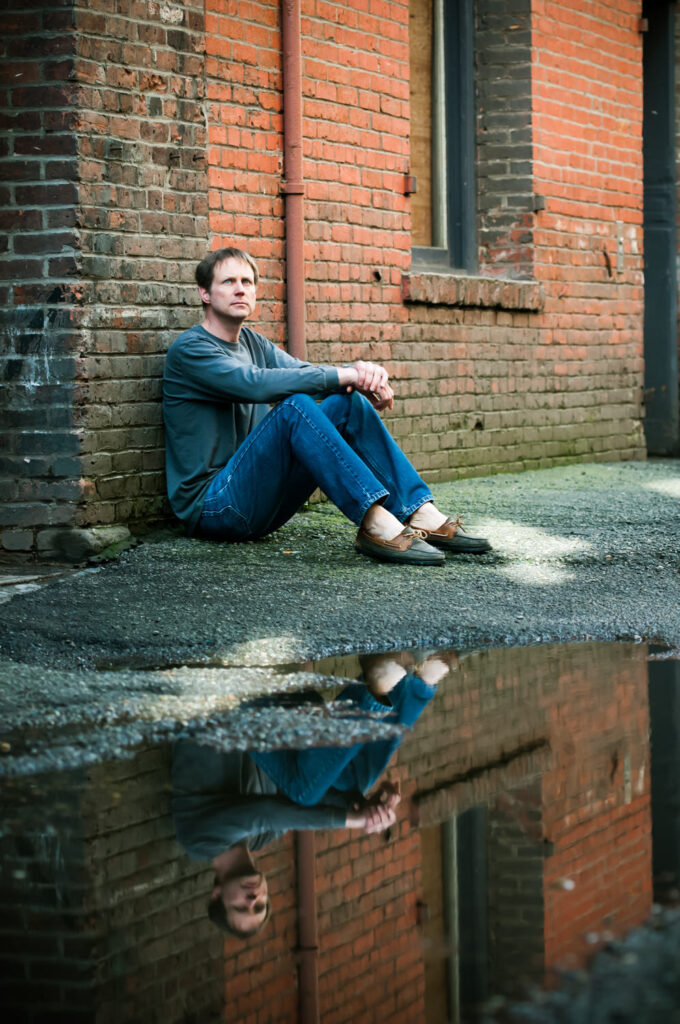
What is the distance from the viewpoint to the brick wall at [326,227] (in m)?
5.42

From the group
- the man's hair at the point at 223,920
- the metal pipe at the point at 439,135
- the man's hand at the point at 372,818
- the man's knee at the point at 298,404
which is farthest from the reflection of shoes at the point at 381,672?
the metal pipe at the point at 439,135

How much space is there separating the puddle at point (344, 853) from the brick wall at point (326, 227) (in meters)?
2.39

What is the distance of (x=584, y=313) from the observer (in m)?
9.27

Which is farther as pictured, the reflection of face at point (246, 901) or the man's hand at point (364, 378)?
the man's hand at point (364, 378)

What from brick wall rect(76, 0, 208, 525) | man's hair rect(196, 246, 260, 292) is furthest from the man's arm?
brick wall rect(76, 0, 208, 525)

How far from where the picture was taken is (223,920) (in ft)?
7.32

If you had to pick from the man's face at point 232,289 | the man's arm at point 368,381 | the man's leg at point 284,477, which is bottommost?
the man's leg at point 284,477

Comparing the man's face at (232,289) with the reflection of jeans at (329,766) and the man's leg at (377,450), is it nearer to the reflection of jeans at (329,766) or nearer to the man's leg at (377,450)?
the man's leg at (377,450)

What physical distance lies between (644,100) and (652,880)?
9188 millimetres

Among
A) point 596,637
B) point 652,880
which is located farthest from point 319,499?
point 652,880

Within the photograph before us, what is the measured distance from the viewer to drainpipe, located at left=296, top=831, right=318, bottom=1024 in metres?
2.02

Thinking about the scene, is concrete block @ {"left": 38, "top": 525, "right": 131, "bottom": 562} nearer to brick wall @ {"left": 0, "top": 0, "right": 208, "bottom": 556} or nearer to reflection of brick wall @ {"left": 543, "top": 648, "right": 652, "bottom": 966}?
brick wall @ {"left": 0, "top": 0, "right": 208, "bottom": 556}

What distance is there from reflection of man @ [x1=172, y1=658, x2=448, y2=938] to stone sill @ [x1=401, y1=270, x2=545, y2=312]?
463 centimetres

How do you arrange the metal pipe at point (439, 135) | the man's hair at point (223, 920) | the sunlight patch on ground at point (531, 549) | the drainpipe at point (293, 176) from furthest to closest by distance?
the metal pipe at point (439, 135) < the drainpipe at point (293, 176) < the sunlight patch on ground at point (531, 549) < the man's hair at point (223, 920)
